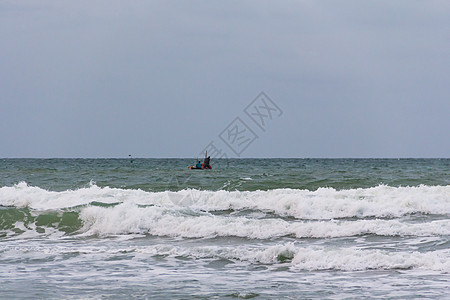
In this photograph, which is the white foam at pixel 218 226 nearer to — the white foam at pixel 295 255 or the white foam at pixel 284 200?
the white foam at pixel 295 255

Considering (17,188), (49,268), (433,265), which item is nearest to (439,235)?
(433,265)

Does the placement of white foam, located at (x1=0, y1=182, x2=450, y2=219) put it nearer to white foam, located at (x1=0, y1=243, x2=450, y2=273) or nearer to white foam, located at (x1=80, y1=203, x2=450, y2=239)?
white foam, located at (x1=80, y1=203, x2=450, y2=239)

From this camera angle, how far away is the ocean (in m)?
8.84

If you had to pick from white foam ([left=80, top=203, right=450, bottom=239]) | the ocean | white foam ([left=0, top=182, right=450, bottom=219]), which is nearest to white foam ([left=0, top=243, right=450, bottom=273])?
the ocean

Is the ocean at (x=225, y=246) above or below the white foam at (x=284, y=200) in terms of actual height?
below

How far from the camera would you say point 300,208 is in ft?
59.2

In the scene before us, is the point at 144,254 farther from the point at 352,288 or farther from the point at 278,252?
the point at 352,288

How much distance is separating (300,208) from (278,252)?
6940 millimetres

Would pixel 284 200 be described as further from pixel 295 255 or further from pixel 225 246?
pixel 295 255

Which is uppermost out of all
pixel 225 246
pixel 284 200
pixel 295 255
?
pixel 284 200

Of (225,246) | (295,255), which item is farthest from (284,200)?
(295,255)

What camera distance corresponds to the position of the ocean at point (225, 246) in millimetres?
8844

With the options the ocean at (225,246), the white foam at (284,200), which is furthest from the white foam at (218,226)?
the white foam at (284,200)

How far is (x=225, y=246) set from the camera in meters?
13.0
